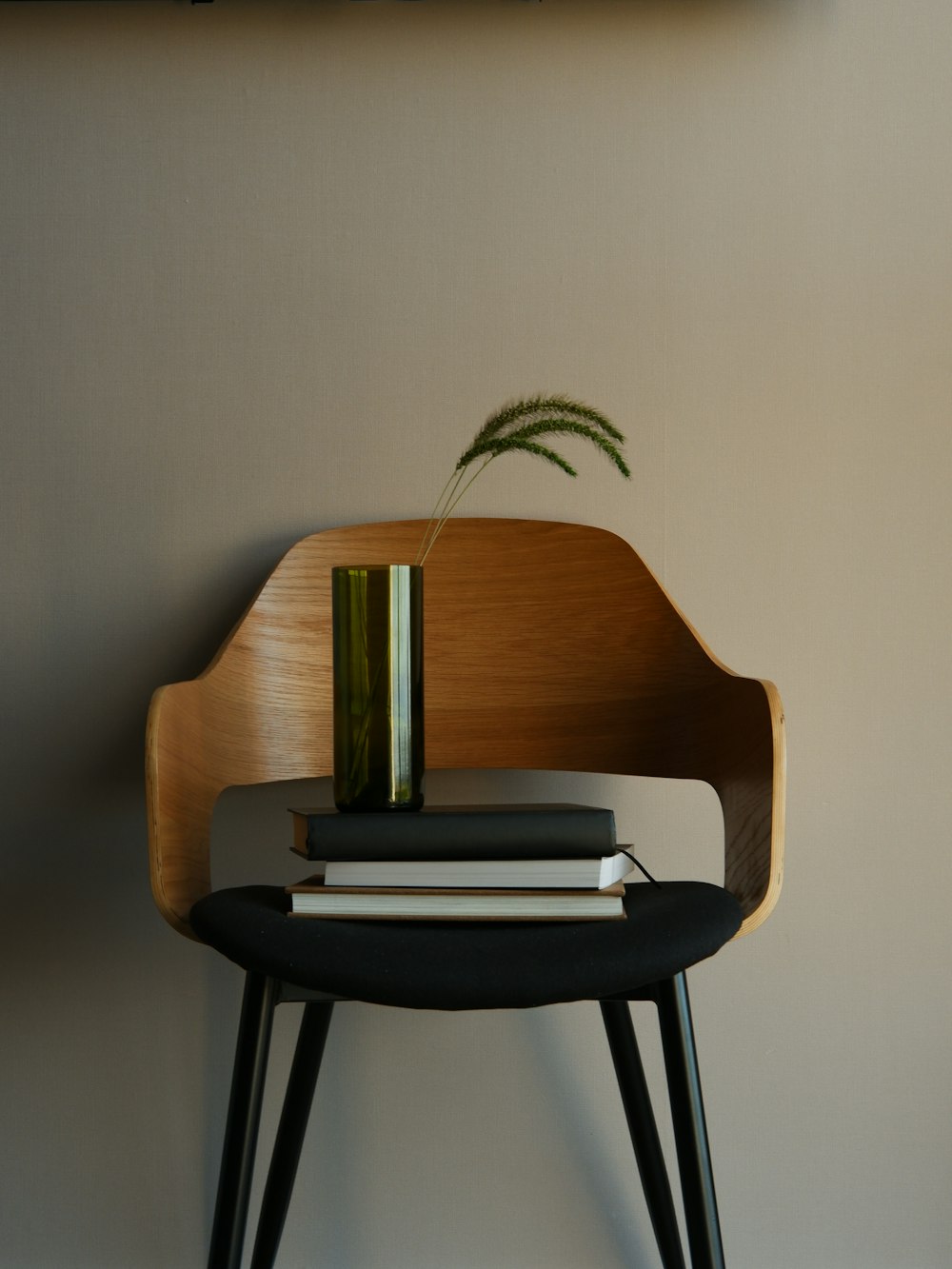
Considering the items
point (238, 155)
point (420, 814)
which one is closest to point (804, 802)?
point (420, 814)

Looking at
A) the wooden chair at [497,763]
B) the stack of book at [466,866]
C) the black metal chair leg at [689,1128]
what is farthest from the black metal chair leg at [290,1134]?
the black metal chair leg at [689,1128]

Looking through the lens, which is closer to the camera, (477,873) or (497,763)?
(477,873)

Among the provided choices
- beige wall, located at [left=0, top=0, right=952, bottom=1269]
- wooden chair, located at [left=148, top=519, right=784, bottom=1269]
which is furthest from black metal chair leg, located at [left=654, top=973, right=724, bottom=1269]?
beige wall, located at [left=0, top=0, right=952, bottom=1269]

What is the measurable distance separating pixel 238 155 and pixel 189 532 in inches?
17.4

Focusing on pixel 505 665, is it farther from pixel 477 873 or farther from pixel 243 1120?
pixel 243 1120

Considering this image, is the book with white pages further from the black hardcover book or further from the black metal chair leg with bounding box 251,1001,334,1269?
the black metal chair leg with bounding box 251,1001,334,1269

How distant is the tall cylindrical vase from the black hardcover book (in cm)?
10

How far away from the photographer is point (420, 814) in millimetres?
905

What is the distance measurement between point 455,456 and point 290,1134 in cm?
74

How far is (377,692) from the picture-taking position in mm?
1007

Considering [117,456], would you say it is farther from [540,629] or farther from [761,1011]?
[761,1011]

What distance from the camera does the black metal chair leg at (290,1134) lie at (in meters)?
1.06

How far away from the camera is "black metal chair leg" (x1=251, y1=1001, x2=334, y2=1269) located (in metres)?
1.06

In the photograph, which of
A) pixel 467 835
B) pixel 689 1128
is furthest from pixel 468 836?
pixel 689 1128
